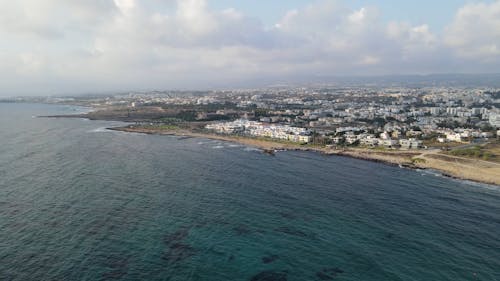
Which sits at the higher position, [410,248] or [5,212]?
[5,212]

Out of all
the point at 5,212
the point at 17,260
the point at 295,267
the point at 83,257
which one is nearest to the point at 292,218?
the point at 295,267

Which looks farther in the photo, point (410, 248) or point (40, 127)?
point (40, 127)

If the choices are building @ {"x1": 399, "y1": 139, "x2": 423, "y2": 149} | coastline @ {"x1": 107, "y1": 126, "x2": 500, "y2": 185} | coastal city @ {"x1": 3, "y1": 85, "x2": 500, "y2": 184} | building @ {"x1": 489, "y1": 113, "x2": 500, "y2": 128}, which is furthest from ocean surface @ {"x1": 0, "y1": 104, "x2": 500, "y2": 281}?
building @ {"x1": 489, "y1": 113, "x2": 500, "y2": 128}

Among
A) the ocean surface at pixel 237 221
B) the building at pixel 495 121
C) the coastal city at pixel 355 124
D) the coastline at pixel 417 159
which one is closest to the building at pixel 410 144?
the coastal city at pixel 355 124

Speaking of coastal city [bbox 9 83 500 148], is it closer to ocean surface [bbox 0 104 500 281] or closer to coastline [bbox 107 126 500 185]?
coastline [bbox 107 126 500 185]

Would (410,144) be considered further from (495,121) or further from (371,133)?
(495,121)

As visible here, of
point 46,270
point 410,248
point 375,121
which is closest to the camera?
point 46,270

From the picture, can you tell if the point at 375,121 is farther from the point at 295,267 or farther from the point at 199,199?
the point at 295,267

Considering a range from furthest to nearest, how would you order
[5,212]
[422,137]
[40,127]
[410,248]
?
[40,127] → [422,137] → [5,212] → [410,248]
